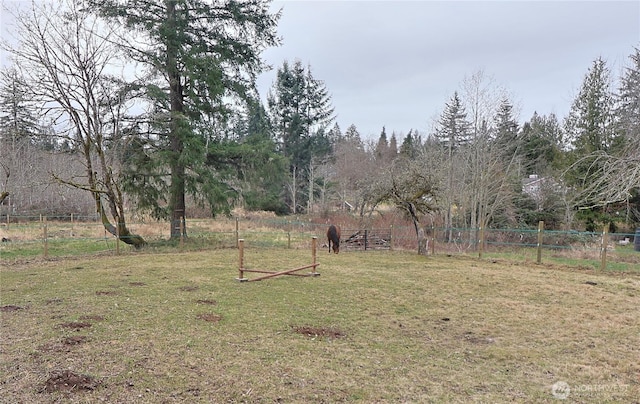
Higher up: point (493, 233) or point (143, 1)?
point (143, 1)

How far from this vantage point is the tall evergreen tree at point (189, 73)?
1245 cm

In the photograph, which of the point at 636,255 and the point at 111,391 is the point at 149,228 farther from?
the point at 636,255

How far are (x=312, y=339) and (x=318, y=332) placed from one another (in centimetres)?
26

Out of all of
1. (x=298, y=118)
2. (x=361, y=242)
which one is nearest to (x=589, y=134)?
(x=361, y=242)

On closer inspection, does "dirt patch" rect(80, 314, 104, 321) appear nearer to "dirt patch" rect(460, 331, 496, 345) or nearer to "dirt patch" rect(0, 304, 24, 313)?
"dirt patch" rect(0, 304, 24, 313)

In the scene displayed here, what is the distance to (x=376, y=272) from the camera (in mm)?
9094

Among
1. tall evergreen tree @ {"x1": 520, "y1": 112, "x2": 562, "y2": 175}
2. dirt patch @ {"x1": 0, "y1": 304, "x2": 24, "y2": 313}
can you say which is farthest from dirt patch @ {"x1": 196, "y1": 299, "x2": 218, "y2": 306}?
tall evergreen tree @ {"x1": 520, "y1": 112, "x2": 562, "y2": 175}

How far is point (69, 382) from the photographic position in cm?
310

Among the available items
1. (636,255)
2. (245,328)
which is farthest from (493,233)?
(245,328)

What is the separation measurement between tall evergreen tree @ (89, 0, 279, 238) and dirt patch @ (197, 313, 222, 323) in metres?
8.22

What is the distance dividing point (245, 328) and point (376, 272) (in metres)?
5.00

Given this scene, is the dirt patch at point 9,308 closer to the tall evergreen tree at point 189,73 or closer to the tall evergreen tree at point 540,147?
the tall evergreen tree at point 189,73

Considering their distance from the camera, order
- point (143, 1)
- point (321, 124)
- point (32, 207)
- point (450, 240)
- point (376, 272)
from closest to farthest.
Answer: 1. point (376, 272)
2. point (143, 1)
3. point (450, 240)
4. point (32, 207)
5. point (321, 124)

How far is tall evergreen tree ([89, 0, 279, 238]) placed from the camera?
40.8 ft
